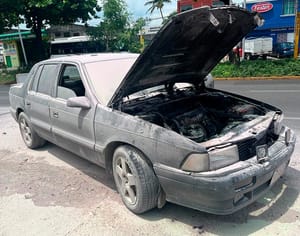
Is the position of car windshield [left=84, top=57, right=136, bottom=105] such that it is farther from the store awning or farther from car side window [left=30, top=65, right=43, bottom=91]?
the store awning

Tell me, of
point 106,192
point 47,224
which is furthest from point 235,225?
point 47,224

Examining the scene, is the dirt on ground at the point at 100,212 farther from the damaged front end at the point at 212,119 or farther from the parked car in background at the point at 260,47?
the parked car in background at the point at 260,47

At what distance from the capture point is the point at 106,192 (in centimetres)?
371

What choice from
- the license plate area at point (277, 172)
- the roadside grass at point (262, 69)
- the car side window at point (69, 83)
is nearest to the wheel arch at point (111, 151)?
the car side window at point (69, 83)

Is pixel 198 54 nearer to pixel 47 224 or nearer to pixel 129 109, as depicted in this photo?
pixel 129 109

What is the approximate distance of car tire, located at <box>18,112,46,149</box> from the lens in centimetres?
528

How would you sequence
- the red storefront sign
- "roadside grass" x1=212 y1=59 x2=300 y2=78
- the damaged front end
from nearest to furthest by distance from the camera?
the damaged front end, "roadside grass" x1=212 y1=59 x2=300 y2=78, the red storefront sign

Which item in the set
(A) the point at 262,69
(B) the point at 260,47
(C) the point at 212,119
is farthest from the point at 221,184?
(B) the point at 260,47

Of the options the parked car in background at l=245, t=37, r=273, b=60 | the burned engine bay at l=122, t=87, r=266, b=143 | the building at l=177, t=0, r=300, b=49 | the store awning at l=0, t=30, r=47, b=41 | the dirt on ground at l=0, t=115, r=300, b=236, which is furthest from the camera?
the store awning at l=0, t=30, r=47, b=41

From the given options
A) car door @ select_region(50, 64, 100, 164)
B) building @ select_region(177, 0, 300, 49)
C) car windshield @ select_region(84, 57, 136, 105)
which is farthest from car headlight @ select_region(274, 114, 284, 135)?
building @ select_region(177, 0, 300, 49)

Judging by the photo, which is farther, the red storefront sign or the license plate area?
the red storefront sign

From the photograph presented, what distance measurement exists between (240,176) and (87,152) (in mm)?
1984

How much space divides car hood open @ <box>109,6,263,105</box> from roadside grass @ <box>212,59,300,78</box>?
12381 mm

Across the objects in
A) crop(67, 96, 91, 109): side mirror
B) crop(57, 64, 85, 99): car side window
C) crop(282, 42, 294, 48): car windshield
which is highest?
crop(282, 42, 294, 48): car windshield
